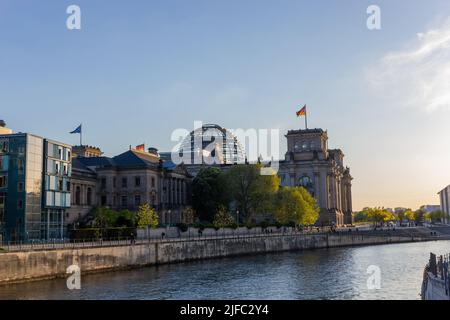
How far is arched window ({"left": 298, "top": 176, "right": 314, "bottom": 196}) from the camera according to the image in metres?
183

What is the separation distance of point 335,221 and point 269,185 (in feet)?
195

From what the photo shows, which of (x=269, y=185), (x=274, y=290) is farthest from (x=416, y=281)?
(x=269, y=185)

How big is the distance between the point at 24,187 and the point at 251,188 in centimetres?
6504

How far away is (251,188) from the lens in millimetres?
128250

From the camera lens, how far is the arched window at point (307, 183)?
183 meters

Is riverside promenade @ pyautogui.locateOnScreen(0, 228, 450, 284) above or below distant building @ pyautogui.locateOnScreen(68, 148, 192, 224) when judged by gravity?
below

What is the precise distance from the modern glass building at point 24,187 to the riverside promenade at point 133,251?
1008cm

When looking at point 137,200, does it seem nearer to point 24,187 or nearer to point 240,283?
point 24,187

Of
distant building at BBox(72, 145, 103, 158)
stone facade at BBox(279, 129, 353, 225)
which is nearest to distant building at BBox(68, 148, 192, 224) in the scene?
distant building at BBox(72, 145, 103, 158)

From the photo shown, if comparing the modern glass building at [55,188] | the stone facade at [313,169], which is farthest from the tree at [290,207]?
the modern glass building at [55,188]

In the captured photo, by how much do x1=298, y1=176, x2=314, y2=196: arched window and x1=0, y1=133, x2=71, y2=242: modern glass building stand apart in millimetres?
118272

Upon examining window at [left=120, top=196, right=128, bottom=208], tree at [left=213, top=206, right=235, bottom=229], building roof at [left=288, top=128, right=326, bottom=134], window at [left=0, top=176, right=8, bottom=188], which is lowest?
tree at [left=213, top=206, right=235, bottom=229]

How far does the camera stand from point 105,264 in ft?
211

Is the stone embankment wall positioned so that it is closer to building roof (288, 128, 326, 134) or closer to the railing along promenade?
the railing along promenade
